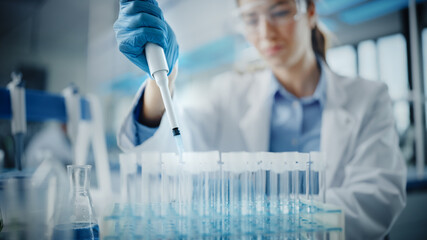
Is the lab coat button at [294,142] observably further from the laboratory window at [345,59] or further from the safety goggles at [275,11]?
the laboratory window at [345,59]

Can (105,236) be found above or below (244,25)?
below

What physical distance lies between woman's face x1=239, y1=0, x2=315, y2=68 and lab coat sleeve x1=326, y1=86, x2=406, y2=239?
1.96 ft

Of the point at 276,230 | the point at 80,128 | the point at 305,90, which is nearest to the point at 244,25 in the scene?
the point at 305,90

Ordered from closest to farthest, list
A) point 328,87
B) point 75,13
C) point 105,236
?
point 105,236, point 328,87, point 75,13

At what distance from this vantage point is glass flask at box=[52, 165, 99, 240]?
0.88m

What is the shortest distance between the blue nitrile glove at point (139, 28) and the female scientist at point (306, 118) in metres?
0.34

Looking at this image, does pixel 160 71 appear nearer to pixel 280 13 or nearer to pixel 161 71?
pixel 161 71

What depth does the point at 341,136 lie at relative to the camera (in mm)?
1727

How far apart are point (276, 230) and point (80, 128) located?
1.30m

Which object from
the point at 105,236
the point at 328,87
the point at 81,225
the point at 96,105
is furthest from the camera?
the point at 328,87

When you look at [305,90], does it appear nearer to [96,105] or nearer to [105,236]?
[96,105]

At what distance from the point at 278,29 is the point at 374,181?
3.31 feet

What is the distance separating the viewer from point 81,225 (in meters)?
0.89

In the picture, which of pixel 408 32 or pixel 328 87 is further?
pixel 408 32
